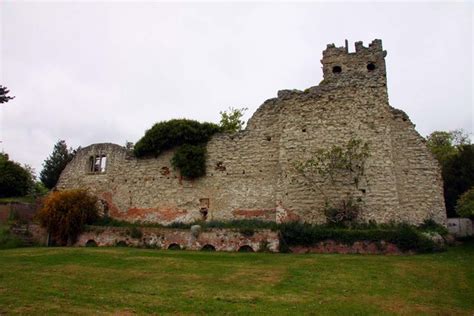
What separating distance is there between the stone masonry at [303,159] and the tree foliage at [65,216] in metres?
3.23

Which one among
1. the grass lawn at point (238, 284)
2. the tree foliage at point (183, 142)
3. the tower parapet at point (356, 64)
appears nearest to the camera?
the grass lawn at point (238, 284)

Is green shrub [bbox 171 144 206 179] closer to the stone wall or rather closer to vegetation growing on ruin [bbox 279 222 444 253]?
the stone wall

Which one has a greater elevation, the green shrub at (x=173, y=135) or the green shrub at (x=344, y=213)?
the green shrub at (x=173, y=135)

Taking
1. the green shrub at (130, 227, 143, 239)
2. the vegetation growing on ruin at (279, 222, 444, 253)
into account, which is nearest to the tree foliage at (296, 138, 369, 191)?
the vegetation growing on ruin at (279, 222, 444, 253)

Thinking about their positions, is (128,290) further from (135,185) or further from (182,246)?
(135,185)

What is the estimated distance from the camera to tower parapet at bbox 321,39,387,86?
58.6 feet

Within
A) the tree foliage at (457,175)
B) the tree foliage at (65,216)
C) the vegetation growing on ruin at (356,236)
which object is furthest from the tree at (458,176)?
the tree foliage at (65,216)

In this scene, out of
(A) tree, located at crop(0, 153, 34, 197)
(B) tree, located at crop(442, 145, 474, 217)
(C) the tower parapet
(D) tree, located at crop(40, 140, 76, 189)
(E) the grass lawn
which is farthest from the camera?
(D) tree, located at crop(40, 140, 76, 189)

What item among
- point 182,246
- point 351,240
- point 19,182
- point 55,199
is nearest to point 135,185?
point 55,199

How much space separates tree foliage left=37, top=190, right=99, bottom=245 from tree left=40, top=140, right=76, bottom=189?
551 inches

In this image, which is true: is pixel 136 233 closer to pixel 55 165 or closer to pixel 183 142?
pixel 183 142

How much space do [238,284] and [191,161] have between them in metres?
12.1

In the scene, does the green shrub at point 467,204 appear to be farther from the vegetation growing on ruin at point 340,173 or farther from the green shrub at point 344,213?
the green shrub at point 344,213

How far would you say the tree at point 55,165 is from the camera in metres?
32.4
